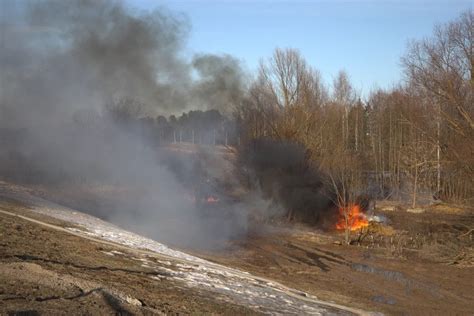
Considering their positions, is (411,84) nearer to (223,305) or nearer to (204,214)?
(204,214)

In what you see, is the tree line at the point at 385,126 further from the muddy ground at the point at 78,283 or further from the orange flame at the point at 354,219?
the muddy ground at the point at 78,283

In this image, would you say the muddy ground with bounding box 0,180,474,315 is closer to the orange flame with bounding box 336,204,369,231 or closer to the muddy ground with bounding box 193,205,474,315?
the muddy ground with bounding box 193,205,474,315

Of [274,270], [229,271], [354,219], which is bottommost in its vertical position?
[354,219]

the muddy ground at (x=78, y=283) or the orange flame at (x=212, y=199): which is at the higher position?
the muddy ground at (x=78, y=283)

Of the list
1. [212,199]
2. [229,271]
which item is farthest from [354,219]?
[229,271]

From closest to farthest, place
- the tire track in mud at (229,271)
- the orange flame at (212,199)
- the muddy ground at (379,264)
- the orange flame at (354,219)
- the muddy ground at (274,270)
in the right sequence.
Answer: the muddy ground at (274,270) < the tire track in mud at (229,271) < the muddy ground at (379,264) < the orange flame at (354,219) < the orange flame at (212,199)

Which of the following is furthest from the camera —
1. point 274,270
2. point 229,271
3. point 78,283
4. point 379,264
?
point 379,264

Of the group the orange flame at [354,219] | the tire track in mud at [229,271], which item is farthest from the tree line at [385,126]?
the tire track in mud at [229,271]

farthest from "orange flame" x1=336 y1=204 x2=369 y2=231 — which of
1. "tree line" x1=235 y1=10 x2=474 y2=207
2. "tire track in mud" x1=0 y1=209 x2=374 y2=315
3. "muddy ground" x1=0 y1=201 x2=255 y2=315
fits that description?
"muddy ground" x1=0 y1=201 x2=255 y2=315

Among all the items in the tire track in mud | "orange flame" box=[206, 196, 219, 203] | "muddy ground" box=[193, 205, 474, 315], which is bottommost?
"muddy ground" box=[193, 205, 474, 315]

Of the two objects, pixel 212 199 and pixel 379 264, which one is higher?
pixel 212 199

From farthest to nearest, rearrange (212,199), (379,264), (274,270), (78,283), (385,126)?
(385,126) → (212,199) → (379,264) → (274,270) → (78,283)

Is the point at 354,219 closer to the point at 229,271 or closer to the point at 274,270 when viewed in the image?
the point at 274,270

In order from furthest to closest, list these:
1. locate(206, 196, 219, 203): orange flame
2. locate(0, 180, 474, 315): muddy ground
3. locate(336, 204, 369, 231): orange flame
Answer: locate(206, 196, 219, 203): orange flame
locate(336, 204, 369, 231): orange flame
locate(0, 180, 474, 315): muddy ground
